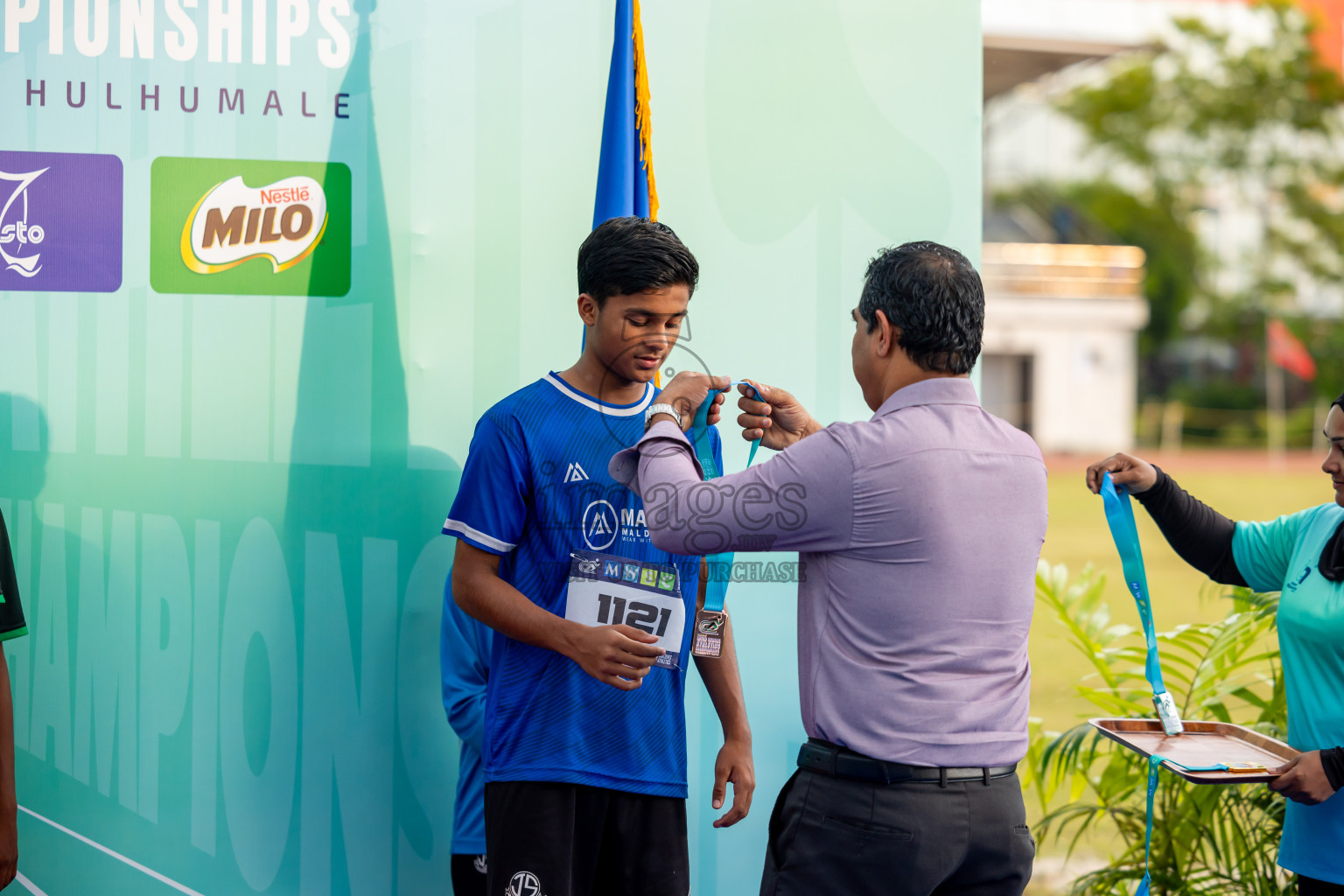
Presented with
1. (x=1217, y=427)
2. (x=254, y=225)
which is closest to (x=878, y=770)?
(x=254, y=225)

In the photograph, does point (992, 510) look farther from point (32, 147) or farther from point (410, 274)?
point (32, 147)

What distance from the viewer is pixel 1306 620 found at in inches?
88.4

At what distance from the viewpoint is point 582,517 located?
204cm


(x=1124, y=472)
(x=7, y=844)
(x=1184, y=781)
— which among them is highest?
(x=1124, y=472)

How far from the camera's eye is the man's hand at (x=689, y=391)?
200cm

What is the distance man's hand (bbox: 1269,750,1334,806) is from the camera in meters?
2.14

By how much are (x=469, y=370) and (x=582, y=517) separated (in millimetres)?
956

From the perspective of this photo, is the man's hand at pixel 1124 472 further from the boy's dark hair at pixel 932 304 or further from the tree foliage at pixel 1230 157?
the tree foliage at pixel 1230 157

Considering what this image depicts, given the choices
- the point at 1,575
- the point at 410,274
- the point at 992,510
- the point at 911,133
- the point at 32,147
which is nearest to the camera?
the point at 992,510

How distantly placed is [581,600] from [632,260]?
0.61 m

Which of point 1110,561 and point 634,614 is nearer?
point 634,614

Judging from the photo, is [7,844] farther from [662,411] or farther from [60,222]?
[662,411]

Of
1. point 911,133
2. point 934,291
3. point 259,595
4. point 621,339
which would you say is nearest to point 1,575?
point 259,595

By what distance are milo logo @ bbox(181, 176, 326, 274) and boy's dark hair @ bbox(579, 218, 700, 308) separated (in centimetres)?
101
